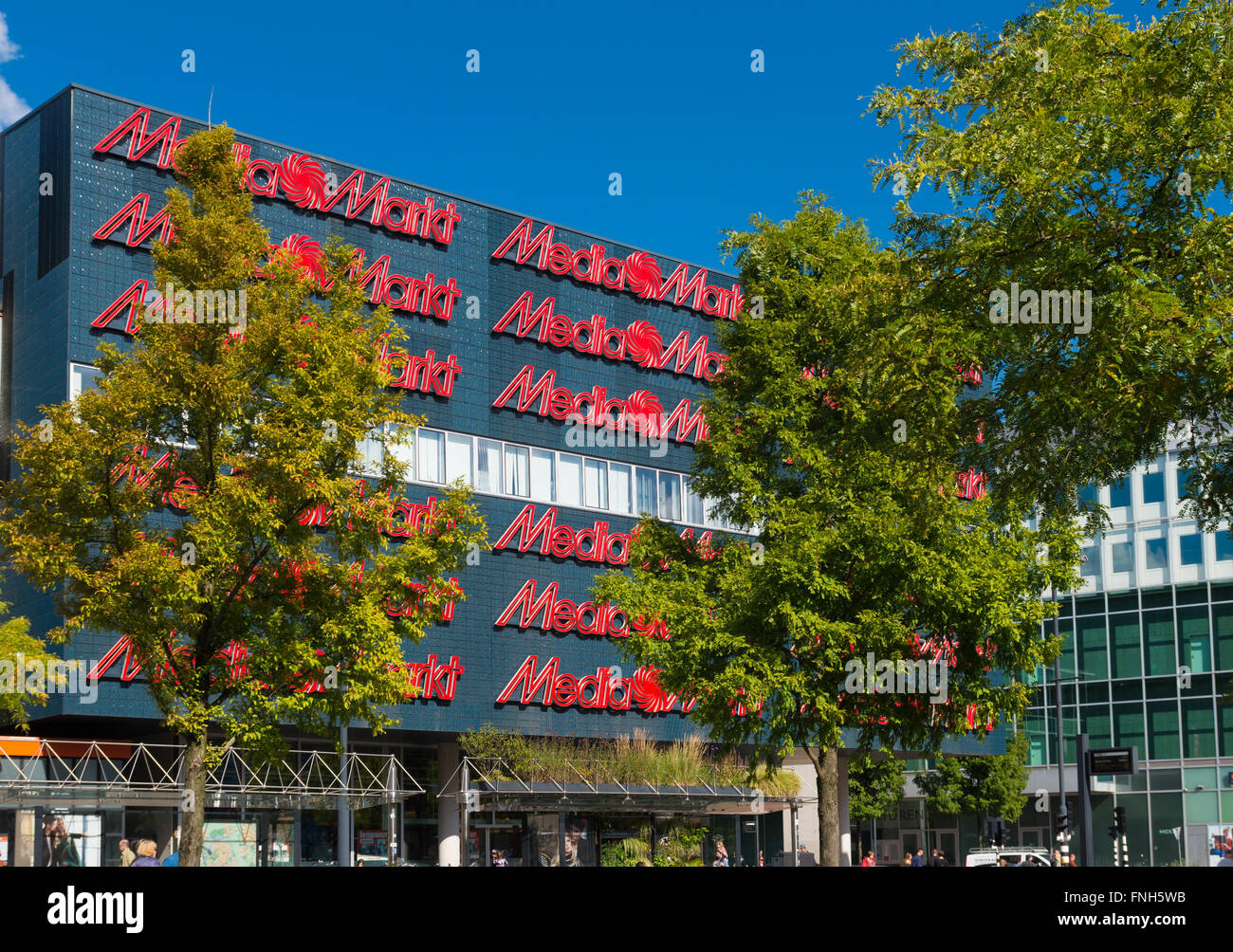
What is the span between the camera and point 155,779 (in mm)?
34531

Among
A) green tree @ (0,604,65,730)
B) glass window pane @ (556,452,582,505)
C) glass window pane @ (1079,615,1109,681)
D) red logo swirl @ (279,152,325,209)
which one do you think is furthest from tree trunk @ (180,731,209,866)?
glass window pane @ (1079,615,1109,681)

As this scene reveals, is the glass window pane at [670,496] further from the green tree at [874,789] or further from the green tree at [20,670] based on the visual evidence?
the green tree at [874,789]

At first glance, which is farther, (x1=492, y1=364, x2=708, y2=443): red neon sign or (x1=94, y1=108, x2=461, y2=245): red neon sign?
(x1=492, y1=364, x2=708, y2=443): red neon sign

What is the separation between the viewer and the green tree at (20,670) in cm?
2470

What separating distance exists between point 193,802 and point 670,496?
29735 mm

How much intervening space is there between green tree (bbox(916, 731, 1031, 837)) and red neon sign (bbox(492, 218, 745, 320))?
89.2ft

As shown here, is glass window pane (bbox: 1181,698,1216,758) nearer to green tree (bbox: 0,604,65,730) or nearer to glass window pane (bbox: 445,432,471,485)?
glass window pane (bbox: 445,432,471,485)

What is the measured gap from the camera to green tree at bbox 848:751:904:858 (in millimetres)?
64500

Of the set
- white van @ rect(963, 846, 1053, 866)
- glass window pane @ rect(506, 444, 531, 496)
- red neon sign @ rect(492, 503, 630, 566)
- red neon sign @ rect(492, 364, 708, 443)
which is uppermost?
red neon sign @ rect(492, 364, 708, 443)

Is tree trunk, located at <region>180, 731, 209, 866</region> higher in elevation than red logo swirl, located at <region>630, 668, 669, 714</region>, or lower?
lower

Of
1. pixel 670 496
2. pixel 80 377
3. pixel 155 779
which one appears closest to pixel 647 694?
pixel 670 496

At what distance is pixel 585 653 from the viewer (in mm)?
41719

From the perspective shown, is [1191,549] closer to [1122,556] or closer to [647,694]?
[1122,556]
